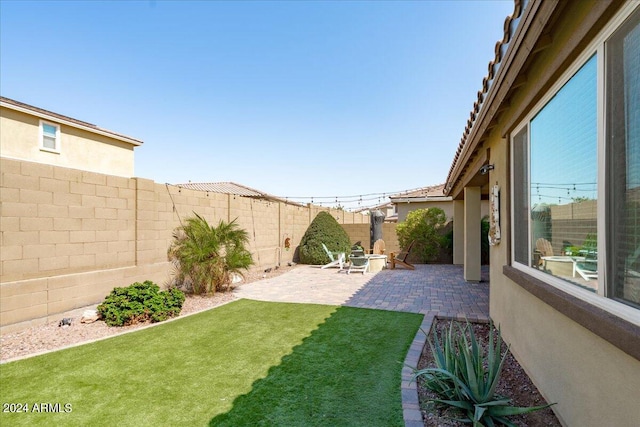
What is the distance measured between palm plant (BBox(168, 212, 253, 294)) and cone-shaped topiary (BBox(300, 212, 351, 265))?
255 inches

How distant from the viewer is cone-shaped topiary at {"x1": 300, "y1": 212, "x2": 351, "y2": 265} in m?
15.4

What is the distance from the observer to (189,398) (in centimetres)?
346

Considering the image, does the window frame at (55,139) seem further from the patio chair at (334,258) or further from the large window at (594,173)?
the large window at (594,173)

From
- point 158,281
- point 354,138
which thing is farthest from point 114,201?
point 354,138

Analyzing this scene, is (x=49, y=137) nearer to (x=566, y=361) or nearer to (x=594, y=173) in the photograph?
(x=594, y=173)

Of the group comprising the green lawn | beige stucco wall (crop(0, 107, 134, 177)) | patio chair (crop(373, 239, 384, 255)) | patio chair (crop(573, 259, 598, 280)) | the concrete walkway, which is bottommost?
the concrete walkway

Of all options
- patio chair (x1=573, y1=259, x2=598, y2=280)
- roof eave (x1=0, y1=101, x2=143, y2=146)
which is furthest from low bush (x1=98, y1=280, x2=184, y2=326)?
roof eave (x1=0, y1=101, x2=143, y2=146)

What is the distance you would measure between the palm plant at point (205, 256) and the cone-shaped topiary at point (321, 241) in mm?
6480

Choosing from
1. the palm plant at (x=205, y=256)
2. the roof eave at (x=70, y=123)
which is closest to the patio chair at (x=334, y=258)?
the palm plant at (x=205, y=256)

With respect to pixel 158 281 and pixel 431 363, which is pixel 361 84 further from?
pixel 431 363

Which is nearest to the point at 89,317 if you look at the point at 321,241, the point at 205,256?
the point at 205,256

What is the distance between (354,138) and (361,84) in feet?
17.9

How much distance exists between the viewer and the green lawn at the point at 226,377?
3137 mm

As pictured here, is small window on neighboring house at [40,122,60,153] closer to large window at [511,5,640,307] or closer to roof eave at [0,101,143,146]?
roof eave at [0,101,143,146]
